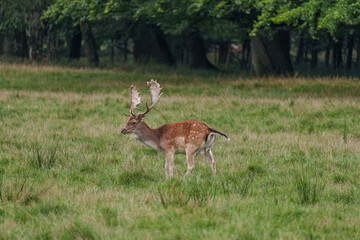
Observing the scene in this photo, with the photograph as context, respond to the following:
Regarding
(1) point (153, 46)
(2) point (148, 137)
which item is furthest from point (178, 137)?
(1) point (153, 46)

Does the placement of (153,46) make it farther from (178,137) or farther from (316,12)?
(178,137)

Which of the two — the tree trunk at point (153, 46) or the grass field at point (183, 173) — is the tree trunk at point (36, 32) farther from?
the grass field at point (183, 173)

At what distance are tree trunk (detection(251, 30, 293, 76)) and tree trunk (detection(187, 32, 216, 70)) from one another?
29.9ft

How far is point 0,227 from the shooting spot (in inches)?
210

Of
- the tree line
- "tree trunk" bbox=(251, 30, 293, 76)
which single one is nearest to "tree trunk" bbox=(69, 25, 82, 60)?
the tree line

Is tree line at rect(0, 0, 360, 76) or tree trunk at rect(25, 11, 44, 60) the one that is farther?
tree trunk at rect(25, 11, 44, 60)

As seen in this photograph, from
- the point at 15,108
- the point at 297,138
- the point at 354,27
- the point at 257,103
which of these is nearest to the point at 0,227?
the point at 297,138

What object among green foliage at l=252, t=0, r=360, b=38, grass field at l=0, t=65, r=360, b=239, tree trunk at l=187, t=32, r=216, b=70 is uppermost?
green foliage at l=252, t=0, r=360, b=38

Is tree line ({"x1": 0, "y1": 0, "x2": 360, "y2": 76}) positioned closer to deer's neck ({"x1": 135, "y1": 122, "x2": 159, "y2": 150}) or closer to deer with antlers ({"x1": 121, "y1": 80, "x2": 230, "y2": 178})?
deer with antlers ({"x1": 121, "y1": 80, "x2": 230, "y2": 178})

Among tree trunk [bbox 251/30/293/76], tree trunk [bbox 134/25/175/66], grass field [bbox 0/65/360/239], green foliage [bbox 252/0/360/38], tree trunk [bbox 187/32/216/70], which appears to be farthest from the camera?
tree trunk [bbox 134/25/175/66]

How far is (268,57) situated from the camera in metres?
23.2

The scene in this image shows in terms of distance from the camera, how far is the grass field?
5.39 m

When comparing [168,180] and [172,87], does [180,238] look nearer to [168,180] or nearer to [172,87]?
[168,180]

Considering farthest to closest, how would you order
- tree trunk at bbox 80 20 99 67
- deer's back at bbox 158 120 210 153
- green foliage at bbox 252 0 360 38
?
tree trunk at bbox 80 20 99 67 → green foliage at bbox 252 0 360 38 → deer's back at bbox 158 120 210 153
